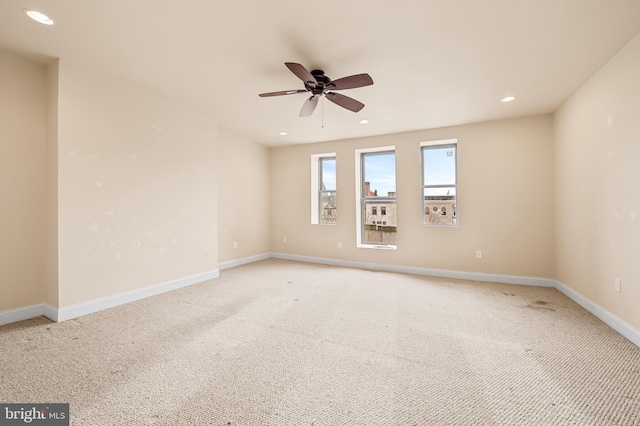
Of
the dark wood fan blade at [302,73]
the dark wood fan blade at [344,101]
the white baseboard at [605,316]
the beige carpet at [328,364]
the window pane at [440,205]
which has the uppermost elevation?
the dark wood fan blade at [302,73]

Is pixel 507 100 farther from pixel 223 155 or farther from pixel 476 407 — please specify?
pixel 223 155

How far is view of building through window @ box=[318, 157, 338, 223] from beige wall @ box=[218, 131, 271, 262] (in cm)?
126

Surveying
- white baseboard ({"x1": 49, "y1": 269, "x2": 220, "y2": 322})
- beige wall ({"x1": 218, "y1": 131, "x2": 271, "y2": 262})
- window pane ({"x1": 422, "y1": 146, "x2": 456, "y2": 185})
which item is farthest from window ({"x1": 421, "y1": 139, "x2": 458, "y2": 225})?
white baseboard ({"x1": 49, "y1": 269, "x2": 220, "y2": 322})

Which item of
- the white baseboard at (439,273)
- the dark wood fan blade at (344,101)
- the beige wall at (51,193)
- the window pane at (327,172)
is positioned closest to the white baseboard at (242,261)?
the white baseboard at (439,273)

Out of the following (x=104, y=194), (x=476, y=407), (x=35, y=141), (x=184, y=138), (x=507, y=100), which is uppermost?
(x=507, y=100)

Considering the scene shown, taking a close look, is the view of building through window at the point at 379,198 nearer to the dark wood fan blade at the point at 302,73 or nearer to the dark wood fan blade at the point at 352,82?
the dark wood fan blade at the point at 352,82

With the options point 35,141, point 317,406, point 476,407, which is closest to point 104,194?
point 35,141

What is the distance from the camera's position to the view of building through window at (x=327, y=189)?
19.2 feet

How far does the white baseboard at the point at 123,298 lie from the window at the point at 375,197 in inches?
122

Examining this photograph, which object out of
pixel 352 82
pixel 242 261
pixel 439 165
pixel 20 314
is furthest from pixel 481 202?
pixel 20 314

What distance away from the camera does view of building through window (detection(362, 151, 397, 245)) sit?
17.5 ft

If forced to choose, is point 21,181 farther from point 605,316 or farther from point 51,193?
point 605,316

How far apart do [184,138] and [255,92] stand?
1339 mm

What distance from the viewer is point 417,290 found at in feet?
12.4
